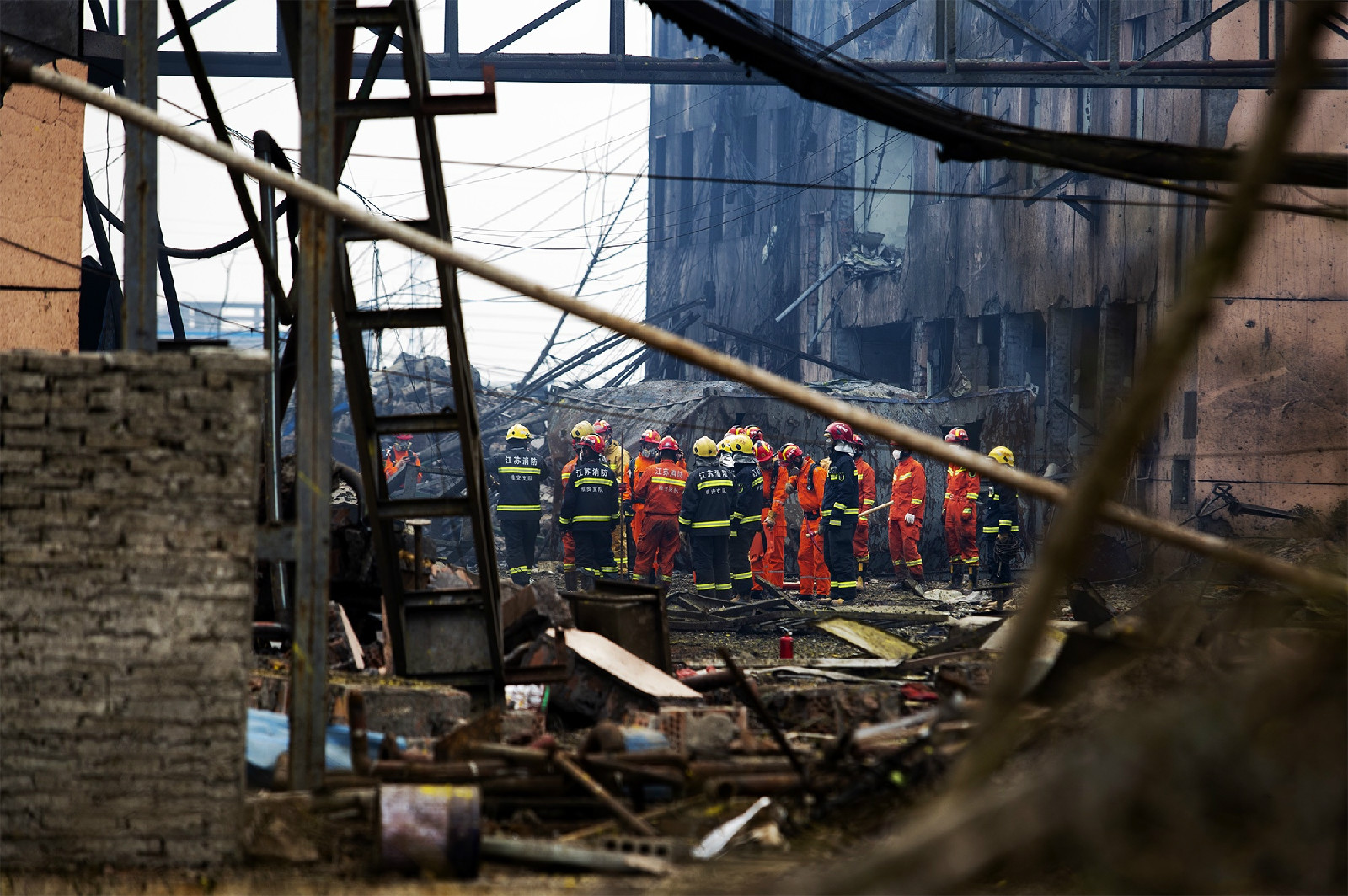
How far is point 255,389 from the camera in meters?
4.23

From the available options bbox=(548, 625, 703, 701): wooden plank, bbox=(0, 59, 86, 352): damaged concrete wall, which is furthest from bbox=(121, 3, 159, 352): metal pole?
bbox=(0, 59, 86, 352): damaged concrete wall

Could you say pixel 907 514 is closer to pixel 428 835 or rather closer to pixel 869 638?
pixel 869 638

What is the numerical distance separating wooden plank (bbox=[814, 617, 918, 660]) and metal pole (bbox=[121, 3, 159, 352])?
5.73 meters

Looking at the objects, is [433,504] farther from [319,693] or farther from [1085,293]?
[1085,293]

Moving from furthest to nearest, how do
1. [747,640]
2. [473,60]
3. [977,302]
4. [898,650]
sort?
[977,302] → [473,60] → [747,640] → [898,650]

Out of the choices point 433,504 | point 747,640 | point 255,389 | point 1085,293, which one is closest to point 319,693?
point 255,389

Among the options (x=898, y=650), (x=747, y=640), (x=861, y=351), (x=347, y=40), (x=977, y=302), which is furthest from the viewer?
(x=861, y=351)

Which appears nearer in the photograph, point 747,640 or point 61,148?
point 61,148

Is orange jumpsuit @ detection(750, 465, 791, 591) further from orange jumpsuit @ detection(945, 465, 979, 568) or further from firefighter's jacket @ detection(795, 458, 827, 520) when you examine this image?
orange jumpsuit @ detection(945, 465, 979, 568)

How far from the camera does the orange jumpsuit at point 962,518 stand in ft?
56.3

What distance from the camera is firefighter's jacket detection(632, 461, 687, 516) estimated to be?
1571cm

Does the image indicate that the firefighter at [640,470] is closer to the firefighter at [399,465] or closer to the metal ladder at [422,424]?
the firefighter at [399,465]

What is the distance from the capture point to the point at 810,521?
1677 cm

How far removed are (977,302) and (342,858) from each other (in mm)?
23625
